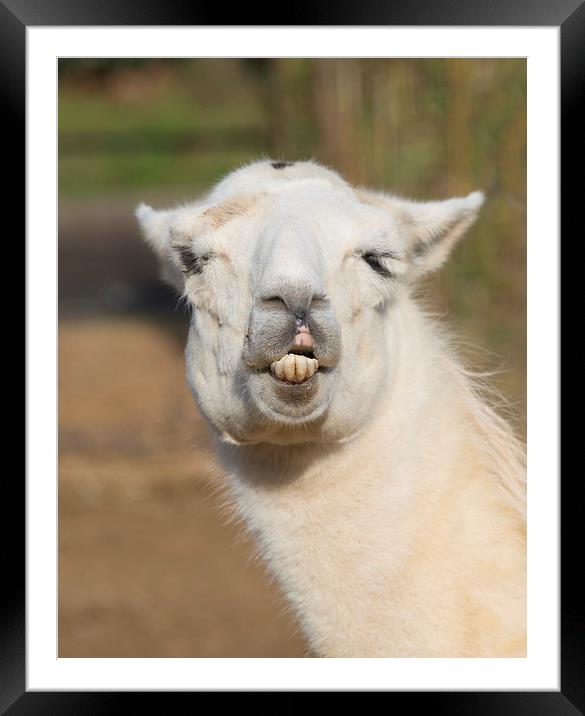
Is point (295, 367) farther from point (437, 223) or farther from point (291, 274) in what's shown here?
point (437, 223)

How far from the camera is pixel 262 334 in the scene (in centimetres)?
331

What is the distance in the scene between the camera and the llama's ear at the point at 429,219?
3.88 metres

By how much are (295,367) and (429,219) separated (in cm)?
90

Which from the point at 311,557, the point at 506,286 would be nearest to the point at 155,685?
the point at 311,557

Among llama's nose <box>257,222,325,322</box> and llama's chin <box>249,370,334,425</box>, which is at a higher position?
llama's nose <box>257,222,325,322</box>

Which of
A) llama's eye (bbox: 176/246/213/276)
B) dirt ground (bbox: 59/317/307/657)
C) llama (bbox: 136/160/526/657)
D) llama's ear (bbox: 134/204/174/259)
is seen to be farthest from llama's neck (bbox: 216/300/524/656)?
dirt ground (bbox: 59/317/307/657)

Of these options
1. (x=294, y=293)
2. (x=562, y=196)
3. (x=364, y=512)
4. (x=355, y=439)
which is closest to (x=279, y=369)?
(x=294, y=293)

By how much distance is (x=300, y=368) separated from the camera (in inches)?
132

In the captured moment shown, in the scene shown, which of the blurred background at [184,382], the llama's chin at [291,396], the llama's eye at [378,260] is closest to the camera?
the llama's chin at [291,396]

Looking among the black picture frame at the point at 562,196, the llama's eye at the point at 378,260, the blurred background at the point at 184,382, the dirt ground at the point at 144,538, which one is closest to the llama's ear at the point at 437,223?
the llama's eye at the point at 378,260

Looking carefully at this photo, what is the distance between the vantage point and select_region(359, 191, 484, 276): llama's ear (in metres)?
3.88

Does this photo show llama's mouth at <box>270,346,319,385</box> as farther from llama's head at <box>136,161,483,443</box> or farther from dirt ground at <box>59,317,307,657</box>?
dirt ground at <box>59,317,307,657</box>

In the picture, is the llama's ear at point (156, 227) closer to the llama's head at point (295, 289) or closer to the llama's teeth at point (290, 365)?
the llama's head at point (295, 289)

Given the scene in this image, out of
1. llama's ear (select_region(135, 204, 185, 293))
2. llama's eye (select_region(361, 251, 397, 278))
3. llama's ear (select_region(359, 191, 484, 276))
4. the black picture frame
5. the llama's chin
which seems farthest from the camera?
llama's ear (select_region(135, 204, 185, 293))
